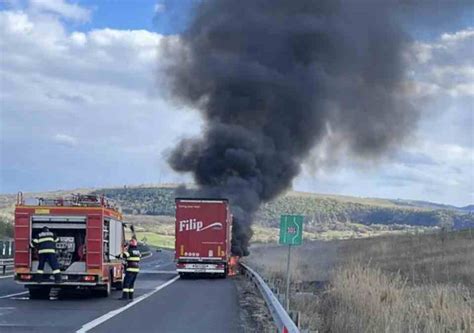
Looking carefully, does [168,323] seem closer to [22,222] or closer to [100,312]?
[100,312]

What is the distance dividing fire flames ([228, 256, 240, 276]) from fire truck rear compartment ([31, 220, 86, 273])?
15.5m

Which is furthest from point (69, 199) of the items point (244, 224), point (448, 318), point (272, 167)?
point (272, 167)

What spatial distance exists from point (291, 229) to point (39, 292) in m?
6.95

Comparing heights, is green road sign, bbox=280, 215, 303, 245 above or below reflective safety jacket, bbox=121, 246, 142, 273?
above

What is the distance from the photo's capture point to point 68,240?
762 inches

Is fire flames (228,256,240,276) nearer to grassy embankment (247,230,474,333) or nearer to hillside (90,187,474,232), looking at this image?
grassy embankment (247,230,474,333)

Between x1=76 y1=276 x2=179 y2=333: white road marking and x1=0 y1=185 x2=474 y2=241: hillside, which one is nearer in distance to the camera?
x1=76 y1=276 x2=179 y2=333: white road marking

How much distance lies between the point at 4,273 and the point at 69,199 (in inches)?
490

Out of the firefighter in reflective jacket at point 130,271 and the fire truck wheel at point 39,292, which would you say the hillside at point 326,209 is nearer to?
the firefighter in reflective jacket at point 130,271

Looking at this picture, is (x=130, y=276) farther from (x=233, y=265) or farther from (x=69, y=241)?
Result: (x=233, y=265)

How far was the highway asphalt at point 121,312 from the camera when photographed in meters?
13.2

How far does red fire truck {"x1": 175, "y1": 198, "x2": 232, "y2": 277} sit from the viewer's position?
31.8m

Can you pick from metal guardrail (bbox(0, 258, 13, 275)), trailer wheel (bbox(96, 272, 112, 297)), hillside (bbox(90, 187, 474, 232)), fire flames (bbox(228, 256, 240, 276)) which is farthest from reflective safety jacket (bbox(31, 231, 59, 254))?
hillside (bbox(90, 187, 474, 232))

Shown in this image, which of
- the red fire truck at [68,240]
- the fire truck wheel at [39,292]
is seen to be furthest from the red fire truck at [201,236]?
the fire truck wheel at [39,292]
